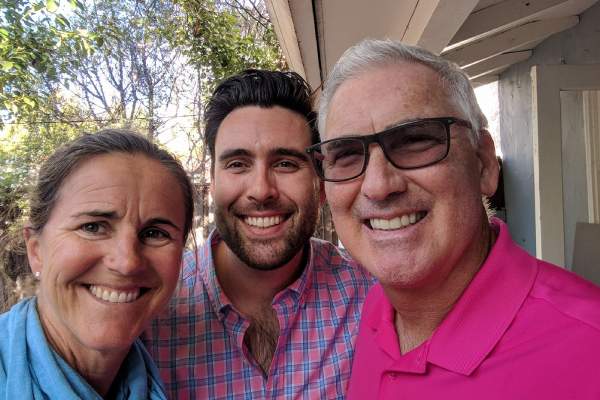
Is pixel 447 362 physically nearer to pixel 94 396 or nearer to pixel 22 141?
pixel 94 396

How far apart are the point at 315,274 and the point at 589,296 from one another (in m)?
1.13

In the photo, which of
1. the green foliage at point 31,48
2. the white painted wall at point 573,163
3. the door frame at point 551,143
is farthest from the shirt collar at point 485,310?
the green foliage at point 31,48

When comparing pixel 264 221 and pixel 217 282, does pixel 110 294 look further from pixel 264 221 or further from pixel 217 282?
pixel 264 221

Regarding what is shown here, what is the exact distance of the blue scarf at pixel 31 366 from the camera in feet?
3.62

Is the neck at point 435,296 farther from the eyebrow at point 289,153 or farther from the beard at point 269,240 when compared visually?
the eyebrow at point 289,153

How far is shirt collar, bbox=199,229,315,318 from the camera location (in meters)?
1.80

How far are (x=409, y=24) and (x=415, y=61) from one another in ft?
4.88

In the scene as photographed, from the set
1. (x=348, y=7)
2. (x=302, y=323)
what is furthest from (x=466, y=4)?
(x=302, y=323)

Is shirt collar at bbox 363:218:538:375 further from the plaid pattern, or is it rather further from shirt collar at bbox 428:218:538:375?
the plaid pattern

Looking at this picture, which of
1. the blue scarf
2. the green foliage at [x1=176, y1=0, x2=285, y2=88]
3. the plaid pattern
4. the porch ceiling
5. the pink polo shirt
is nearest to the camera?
the pink polo shirt

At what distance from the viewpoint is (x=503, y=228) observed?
137cm

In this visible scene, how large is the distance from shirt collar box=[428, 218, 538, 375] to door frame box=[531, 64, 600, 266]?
1.83 m

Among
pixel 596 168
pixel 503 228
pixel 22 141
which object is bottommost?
pixel 503 228

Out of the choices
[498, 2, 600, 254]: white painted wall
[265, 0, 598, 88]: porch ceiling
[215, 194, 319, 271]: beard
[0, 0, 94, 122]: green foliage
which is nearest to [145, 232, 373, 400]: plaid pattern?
[215, 194, 319, 271]: beard
